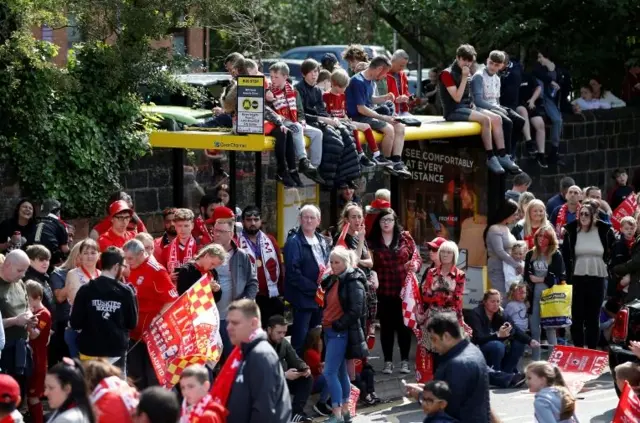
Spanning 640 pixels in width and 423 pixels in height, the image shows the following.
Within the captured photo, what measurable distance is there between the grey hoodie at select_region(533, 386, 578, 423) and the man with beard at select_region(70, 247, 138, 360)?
11.6 feet

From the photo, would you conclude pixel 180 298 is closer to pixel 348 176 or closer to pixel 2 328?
pixel 2 328

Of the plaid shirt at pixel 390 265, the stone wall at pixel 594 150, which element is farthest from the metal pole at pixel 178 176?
the stone wall at pixel 594 150

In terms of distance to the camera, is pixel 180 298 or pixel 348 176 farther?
pixel 348 176

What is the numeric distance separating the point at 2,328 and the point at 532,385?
403 cm

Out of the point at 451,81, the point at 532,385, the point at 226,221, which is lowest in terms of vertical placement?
the point at 532,385

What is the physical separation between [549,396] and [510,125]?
9.10 meters

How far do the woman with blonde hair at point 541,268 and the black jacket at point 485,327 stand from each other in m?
0.76

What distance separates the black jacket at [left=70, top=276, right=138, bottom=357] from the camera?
11922 millimetres

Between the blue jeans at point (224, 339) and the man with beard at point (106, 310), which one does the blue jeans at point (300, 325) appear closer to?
the blue jeans at point (224, 339)

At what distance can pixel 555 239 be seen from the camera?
16.1 metres

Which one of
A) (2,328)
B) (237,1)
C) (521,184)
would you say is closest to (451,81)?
(521,184)

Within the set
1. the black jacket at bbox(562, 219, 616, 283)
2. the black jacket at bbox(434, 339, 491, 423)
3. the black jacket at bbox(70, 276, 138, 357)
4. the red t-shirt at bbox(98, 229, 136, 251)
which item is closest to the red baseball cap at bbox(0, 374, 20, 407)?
the black jacket at bbox(434, 339, 491, 423)

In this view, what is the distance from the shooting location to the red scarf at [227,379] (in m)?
9.29

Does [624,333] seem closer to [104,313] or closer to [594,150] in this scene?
[104,313]
